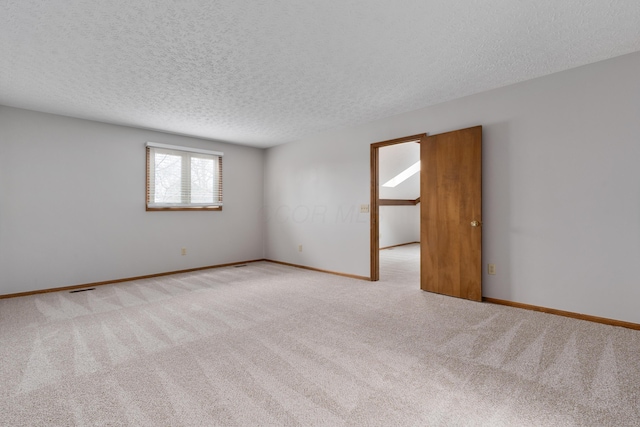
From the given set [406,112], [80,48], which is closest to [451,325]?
[406,112]

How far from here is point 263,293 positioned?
3.62 meters

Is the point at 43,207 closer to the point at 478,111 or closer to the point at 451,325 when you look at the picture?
the point at 451,325

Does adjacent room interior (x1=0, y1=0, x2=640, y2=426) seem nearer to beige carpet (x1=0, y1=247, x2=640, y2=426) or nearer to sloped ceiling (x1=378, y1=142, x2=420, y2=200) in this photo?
beige carpet (x1=0, y1=247, x2=640, y2=426)

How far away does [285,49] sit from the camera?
233cm

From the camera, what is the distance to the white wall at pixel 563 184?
2484 millimetres

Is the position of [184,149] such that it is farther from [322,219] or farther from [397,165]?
[397,165]

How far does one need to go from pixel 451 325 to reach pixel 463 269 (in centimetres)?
98

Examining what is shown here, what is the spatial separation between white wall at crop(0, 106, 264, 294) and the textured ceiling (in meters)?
0.47

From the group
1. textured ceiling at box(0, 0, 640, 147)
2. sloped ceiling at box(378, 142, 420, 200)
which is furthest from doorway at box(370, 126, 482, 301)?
sloped ceiling at box(378, 142, 420, 200)

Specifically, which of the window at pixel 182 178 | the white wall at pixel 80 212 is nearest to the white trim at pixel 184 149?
the window at pixel 182 178

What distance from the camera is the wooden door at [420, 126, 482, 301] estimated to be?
10.6 feet

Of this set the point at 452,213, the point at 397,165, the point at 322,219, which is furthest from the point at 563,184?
the point at 397,165

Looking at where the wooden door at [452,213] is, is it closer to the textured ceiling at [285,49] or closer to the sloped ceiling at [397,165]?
the textured ceiling at [285,49]

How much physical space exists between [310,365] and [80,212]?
3.98 m
